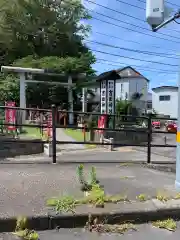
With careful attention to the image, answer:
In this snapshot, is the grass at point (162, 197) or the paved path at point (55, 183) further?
the grass at point (162, 197)

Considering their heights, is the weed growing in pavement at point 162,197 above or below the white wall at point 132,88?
below

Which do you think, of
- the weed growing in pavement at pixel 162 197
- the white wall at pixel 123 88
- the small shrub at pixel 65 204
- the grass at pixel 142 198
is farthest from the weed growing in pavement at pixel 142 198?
the white wall at pixel 123 88

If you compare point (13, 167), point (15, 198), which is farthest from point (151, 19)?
point (13, 167)

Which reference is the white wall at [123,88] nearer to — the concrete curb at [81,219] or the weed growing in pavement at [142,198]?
the weed growing in pavement at [142,198]

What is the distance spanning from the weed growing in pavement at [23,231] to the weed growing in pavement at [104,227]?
24.1 inches

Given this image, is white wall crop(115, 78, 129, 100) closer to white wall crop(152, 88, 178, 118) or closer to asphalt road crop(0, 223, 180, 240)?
white wall crop(152, 88, 178, 118)

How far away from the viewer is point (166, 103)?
3881cm

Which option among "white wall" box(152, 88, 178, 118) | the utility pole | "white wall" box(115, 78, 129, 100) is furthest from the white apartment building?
the utility pole

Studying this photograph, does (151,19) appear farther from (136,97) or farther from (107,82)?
(136,97)

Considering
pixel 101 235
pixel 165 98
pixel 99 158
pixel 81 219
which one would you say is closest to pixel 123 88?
pixel 165 98

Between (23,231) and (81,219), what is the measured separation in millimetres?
663

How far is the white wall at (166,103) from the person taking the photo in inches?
1491

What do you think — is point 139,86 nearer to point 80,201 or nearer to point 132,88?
point 132,88

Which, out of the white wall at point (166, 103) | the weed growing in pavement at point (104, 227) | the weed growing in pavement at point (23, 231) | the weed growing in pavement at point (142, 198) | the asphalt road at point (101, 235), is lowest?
the asphalt road at point (101, 235)
